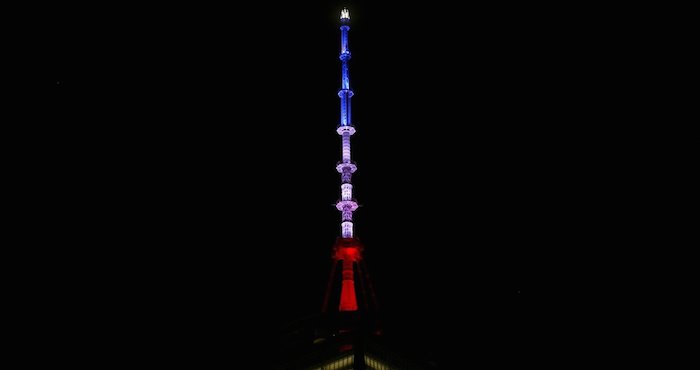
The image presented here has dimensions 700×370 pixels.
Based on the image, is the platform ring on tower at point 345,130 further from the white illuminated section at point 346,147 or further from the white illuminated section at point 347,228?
the white illuminated section at point 347,228

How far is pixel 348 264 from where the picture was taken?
72.7 metres

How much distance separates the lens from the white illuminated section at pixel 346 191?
70125 millimetres

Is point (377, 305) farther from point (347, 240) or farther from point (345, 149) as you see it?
point (345, 149)

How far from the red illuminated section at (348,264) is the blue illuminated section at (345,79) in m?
10.4

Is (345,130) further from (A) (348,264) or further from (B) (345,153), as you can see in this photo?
(A) (348,264)

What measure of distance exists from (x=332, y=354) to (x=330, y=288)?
12.1 m

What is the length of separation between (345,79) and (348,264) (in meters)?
16.3

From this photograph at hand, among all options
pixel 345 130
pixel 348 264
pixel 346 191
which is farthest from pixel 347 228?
pixel 345 130

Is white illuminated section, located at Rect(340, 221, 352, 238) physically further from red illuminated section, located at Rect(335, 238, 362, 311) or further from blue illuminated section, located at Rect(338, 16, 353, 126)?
blue illuminated section, located at Rect(338, 16, 353, 126)

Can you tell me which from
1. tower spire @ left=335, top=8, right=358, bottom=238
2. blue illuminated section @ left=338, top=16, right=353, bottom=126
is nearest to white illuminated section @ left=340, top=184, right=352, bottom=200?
tower spire @ left=335, top=8, right=358, bottom=238

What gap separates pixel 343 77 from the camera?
7288cm

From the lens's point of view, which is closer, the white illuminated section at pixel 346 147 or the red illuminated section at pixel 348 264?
the red illuminated section at pixel 348 264

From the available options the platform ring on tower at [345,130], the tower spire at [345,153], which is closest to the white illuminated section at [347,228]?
the tower spire at [345,153]

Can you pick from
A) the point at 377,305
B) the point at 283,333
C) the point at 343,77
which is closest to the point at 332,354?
the point at 283,333
